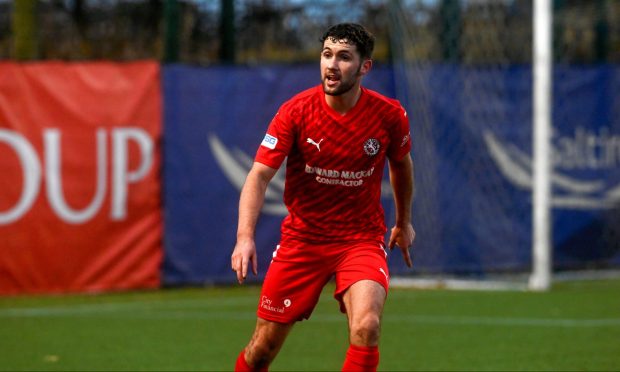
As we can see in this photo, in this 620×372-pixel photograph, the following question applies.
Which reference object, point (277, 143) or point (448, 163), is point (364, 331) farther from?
point (448, 163)

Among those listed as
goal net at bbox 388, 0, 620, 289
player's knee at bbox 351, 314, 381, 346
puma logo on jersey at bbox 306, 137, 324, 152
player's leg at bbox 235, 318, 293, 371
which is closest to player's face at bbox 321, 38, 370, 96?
puma logo on jersey at bbox 306, 137, 324, 152

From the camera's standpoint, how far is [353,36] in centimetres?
688

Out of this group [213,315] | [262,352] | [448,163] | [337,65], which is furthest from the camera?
[448,163]

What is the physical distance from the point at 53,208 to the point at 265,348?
754cm

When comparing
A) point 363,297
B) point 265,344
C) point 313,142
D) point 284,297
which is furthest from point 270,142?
point 265,344

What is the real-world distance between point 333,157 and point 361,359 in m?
1.16

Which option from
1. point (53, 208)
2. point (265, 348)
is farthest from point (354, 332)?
point (53, 208)

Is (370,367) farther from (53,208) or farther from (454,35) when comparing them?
(454,35)

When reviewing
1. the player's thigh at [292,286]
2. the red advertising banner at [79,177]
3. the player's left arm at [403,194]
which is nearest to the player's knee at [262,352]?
the player's thigh at [292,286]

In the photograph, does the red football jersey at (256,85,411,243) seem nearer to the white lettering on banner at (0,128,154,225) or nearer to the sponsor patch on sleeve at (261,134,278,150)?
the sponsor patch on sleeve at (261,134,278,150)

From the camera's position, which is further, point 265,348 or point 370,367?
point 265,348

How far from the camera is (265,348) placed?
709 cm

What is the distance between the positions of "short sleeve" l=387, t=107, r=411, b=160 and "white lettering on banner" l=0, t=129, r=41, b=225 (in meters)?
7.58

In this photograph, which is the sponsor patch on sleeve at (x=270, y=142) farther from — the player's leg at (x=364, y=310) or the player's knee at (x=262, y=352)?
the player's knee at (x=262, y=352)
